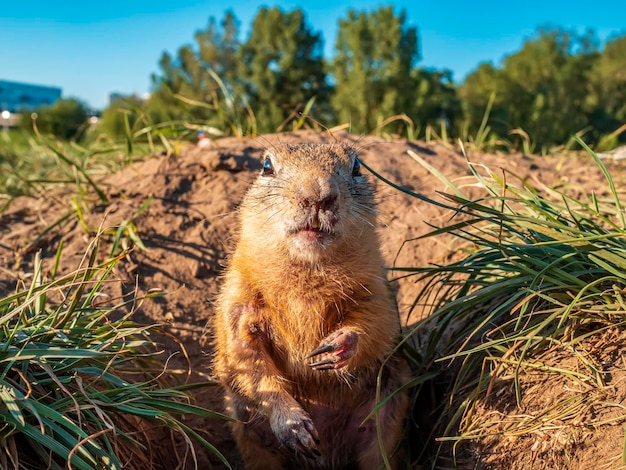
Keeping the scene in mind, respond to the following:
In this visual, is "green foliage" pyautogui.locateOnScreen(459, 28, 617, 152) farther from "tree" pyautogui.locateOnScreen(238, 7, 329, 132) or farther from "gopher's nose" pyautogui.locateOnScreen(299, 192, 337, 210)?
"gopher's nose" pyautogui.locateOnScreen(299, 192, 337, 210)

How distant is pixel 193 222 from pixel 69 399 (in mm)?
2391

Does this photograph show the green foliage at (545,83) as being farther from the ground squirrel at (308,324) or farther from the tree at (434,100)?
the ground squirrel at (308,324)

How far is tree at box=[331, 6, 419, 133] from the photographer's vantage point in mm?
29328

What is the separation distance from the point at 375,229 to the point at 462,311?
684 mm

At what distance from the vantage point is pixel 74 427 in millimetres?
2137

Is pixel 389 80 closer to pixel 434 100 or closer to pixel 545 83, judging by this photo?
pixel 434 100

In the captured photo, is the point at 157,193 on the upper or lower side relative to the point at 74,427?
upper

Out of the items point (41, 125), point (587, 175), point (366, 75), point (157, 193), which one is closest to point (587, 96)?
point (366, 75)

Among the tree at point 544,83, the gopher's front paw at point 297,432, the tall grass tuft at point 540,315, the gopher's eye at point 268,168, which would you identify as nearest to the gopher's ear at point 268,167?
the gopher's eye at point 268,168

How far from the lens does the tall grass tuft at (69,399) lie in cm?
211

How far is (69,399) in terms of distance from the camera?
230cm

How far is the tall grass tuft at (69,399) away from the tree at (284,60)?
27770 mm

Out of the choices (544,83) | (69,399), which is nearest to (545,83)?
(544,83)

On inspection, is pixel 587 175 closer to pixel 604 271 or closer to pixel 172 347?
pixel 604 271
